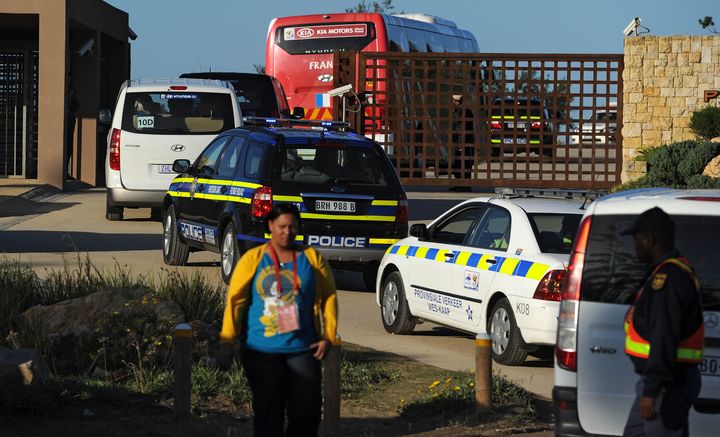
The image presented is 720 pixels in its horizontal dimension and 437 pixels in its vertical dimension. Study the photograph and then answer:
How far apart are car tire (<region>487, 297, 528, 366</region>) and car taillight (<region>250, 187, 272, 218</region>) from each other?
12.5ft

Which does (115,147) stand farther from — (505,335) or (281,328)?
(281,328)

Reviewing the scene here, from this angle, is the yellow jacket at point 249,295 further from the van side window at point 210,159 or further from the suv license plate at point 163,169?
the suv license plate at point 163,169

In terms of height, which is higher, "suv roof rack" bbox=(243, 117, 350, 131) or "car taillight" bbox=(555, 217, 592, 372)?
"suv roof rack" bbox=(243, 117, 350, 131)

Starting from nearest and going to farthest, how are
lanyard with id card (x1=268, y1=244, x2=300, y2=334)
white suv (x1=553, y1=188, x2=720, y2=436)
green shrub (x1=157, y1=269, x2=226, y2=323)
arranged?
lanyard with id card (x1=268, y1=244, x2=300, y2=334), white suv (x1=553, y1=188, x2=720, y2=436), green shrub (x1=157, y1=269, x2=226, y2=323)

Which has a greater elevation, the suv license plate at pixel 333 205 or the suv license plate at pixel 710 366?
the suv license plate at pixel 333 205

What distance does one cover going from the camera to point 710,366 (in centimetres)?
731

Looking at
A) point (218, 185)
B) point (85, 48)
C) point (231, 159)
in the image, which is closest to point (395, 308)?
point (218, 185)

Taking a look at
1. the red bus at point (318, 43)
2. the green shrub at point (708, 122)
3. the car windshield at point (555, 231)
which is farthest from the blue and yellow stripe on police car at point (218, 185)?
the red bus at point (318, 43)

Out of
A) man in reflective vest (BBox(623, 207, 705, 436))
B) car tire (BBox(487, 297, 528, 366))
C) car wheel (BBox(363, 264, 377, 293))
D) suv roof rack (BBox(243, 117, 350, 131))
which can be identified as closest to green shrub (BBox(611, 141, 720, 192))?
suv roof rack (BBox(243, 117, 350, 131))

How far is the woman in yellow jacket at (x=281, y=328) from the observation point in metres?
7.11

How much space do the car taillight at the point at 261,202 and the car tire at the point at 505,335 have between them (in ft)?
12.5

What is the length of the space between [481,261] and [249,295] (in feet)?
16.3

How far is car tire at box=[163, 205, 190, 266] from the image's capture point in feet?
58.1

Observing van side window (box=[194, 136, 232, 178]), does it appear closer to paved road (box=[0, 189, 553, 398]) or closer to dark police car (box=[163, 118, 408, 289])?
dark police car (box=[163, 118, 408, 289])
